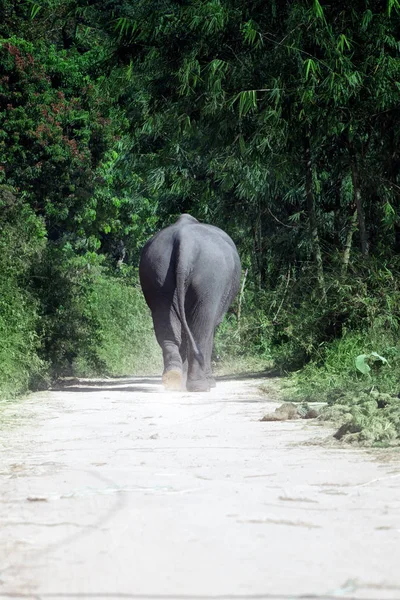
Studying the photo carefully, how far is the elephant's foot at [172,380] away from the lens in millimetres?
12312

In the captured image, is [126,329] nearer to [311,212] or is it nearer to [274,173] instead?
[311,212]

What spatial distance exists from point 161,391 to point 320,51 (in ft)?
14.0

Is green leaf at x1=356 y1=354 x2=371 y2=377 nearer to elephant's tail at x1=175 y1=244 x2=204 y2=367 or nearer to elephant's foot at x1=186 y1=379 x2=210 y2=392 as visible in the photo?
elephant's foot at x1=186 y1=379 x2=210 y2=392

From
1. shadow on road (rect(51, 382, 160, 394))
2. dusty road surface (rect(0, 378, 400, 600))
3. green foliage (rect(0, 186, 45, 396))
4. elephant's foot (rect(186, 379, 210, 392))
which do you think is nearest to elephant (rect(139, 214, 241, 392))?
elephant's foot (rect(186, 379, 210, 392))

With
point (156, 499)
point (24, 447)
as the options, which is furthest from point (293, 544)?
point (24, 447)

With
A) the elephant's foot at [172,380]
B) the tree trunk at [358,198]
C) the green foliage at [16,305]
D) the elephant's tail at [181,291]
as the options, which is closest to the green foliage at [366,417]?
the green foliage at [16,305]

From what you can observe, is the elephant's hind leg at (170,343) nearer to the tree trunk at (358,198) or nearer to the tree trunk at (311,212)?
the tree trunk at (311,212)

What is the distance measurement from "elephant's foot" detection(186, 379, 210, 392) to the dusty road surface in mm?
5382

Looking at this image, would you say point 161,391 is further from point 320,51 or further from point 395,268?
point 320,51

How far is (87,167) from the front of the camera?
1006 inches

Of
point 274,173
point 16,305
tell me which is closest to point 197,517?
point 16,305

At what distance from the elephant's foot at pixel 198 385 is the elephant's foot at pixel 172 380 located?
0.13 meters

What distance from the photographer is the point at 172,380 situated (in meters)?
12.4

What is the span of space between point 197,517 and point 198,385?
8.68 meters
